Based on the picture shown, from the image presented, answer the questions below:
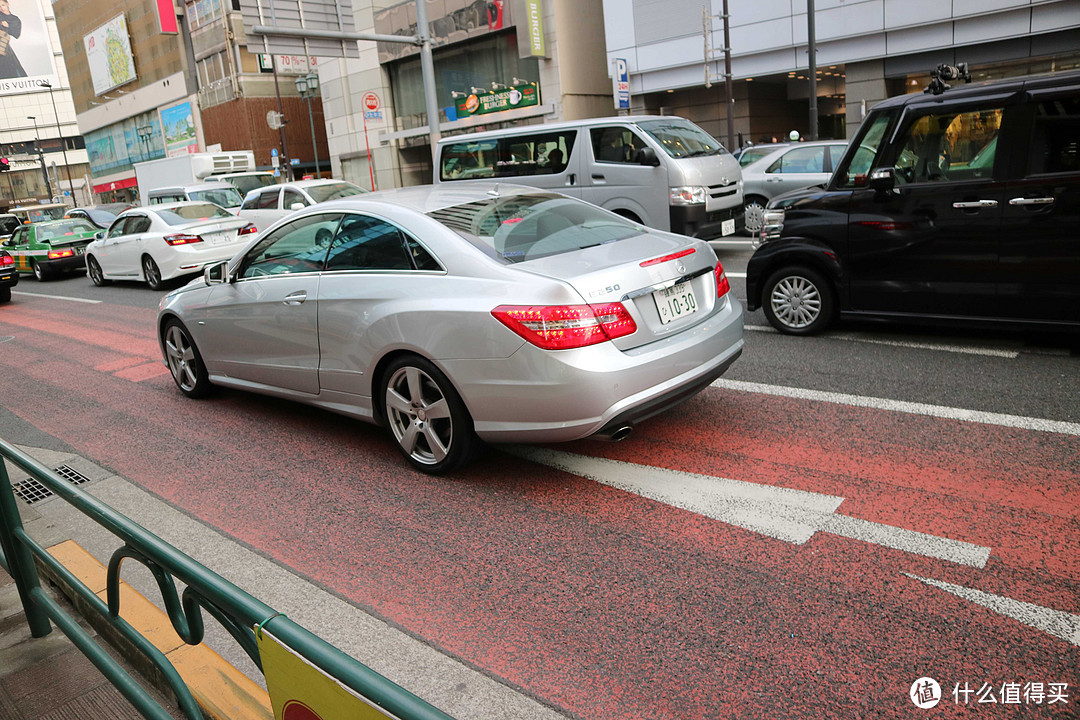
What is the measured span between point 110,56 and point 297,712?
9039 cm

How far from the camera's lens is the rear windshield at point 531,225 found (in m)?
4.64

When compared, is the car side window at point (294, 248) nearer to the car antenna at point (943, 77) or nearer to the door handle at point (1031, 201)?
the car antenna at point (943, 77)

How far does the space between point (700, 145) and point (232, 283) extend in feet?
27.2

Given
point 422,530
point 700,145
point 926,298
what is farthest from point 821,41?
point 422,530

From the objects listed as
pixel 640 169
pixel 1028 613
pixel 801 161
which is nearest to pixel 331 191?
pixel 640 169

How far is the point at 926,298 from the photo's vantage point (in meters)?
6.30

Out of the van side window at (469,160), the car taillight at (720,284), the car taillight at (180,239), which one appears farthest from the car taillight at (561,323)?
the car taillight at (180,239)

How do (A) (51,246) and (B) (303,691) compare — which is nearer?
(B) (303,691)

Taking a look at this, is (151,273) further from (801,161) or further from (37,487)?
(801,161)

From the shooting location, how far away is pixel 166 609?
2201 mm

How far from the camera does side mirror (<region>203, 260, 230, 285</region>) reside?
20.0ft

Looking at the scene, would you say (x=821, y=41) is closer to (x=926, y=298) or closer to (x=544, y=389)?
Answer: (x=926, y=298)

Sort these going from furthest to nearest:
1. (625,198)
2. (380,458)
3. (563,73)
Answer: (563,73), (625,198), (380,458)

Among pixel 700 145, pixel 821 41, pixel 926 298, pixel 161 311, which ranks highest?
pixel 821 41
